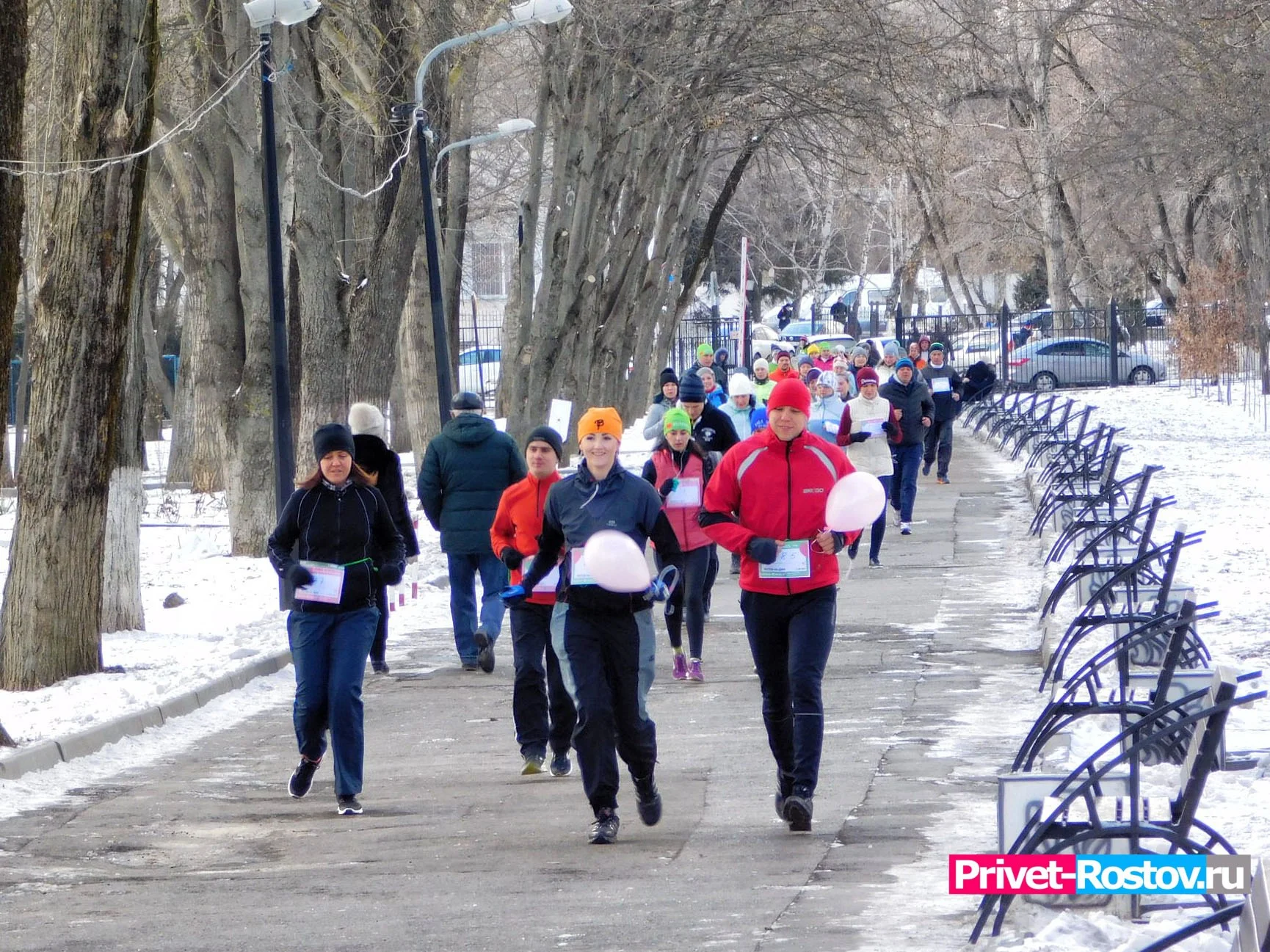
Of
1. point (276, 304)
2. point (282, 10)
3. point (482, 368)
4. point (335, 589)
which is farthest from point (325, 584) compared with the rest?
point (482, 368)

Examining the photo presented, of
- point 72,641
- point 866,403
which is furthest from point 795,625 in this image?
point 866,403

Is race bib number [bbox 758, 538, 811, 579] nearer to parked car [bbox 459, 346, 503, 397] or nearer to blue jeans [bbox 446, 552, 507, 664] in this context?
blue jeans [bbox 446, 552, 507, 664]

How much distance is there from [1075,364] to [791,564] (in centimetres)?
4423

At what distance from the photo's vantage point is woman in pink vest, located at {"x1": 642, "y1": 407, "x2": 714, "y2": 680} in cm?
1209

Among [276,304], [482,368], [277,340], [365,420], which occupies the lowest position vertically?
[365,420]

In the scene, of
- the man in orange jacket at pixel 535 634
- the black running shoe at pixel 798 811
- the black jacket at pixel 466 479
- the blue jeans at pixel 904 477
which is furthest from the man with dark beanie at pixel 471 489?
the blue jeans at pixel 904 477

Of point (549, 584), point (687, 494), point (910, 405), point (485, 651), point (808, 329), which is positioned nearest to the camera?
point (549, 584)

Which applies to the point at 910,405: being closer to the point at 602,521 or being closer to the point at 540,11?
the point at 540,11

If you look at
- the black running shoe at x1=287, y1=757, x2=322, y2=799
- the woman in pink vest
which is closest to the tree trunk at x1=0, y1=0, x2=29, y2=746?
the black running shoe at x1=287, y1=757, x2=322, y2=799

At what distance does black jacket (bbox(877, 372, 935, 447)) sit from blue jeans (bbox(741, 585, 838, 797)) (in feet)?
38.2

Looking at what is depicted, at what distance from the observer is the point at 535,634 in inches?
368

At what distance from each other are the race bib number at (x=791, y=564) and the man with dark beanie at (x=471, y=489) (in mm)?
4863

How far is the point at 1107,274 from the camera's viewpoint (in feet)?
222

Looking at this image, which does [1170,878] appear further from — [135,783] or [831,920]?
[135,783]
